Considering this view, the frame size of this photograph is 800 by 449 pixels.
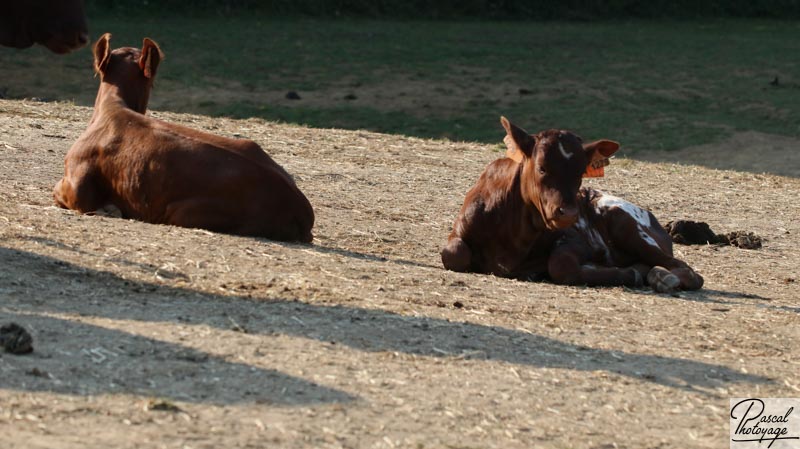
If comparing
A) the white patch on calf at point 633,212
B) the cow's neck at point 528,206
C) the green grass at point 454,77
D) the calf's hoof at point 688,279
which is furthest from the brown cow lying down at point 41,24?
the green grass at point 454,77

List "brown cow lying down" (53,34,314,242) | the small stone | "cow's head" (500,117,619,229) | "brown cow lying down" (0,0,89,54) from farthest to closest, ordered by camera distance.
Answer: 1. "brown cow lying down" (53,34,314,242)
2. "brown cow lying down" (0,0,89,54)
3. "cow's head" (500,117,619,229)
4. the small stone

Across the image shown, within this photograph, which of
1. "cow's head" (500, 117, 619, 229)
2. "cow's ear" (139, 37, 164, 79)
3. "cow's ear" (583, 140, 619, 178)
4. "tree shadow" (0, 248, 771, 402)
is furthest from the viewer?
"cow's ear" (139, 37, 164, 79)

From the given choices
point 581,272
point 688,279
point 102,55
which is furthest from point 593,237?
point 102,55

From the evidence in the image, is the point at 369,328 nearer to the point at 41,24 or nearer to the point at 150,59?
the point at 41,24

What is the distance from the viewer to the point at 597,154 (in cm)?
842

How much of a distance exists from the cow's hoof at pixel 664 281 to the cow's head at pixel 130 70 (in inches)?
157

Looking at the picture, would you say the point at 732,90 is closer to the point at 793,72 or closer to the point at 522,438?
the point at 793,72

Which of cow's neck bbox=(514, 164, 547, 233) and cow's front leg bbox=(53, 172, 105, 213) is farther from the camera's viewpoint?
cow's front leg bbox=(53, 172, 105, 213)

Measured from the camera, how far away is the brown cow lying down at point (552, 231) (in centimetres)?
818

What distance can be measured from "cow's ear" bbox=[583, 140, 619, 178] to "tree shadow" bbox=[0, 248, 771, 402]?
194cm

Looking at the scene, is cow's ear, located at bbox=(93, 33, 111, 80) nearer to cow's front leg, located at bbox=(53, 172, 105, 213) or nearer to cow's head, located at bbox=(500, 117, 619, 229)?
cow's front leg, located at bbox=(53, 172, 105, 213)

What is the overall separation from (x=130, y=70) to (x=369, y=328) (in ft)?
13.9

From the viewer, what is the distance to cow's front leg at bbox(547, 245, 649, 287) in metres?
8.47

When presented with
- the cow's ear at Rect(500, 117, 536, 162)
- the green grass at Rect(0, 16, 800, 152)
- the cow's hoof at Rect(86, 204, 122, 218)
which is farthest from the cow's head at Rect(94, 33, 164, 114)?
the green grass at Rect(0, 16, 800, 152)
